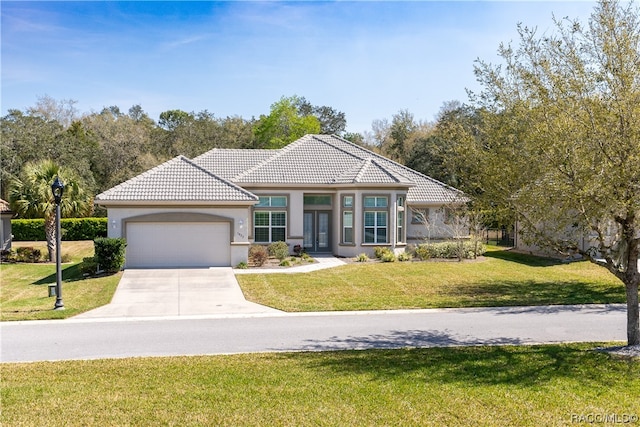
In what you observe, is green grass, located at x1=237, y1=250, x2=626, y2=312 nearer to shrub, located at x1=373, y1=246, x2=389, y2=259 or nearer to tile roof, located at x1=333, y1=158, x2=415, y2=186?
shrub, located at x1=373, y1=246, x2=389, y2=259

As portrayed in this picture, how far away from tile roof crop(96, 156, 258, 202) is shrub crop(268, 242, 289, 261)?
2.84 meters

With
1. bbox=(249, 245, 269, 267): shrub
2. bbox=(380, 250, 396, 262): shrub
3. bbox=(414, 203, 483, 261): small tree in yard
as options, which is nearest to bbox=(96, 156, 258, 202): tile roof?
bbox=(249, 245, 269, 267): shrub

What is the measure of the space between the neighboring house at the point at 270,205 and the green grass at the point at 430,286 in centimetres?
320

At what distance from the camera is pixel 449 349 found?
1084 cm

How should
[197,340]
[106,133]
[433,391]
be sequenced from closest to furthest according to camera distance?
[433,391]
[197,340]
[106,133]

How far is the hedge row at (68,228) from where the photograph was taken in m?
36.3

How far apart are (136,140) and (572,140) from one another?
155 feet

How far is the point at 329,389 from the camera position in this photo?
8062mm

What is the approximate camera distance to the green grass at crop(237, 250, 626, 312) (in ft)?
53.5

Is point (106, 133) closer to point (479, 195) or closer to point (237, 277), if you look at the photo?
point (237, 277)

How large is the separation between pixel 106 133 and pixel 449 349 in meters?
48.4

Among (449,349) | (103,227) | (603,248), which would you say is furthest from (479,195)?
(103,227)

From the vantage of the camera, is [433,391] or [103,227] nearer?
[433,391]

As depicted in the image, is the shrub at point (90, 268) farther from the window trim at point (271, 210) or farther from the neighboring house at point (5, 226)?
the neighboring house at point (5, 226)
